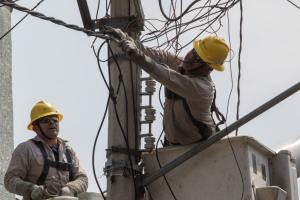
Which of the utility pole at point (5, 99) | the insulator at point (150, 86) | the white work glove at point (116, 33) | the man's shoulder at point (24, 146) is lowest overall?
the man's shoulder at point (24, 146)

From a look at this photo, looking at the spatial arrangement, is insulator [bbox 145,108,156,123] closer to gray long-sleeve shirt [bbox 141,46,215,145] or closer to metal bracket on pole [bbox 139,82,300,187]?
gray long-sleeve shirt [bbox 141,46,215,145]

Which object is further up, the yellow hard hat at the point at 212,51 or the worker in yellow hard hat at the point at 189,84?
the yellow hard hat at the point at 212,51

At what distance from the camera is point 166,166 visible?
924 centimetres

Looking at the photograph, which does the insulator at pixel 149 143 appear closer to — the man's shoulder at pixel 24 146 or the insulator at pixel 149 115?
the insulator at pixel 149 115

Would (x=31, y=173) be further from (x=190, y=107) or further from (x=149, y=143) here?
(x=190, y=107)

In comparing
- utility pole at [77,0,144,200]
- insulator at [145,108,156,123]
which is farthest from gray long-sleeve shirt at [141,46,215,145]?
utility pole at [77,0,144,200]

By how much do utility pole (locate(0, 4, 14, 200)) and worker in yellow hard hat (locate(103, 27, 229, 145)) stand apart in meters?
5.03

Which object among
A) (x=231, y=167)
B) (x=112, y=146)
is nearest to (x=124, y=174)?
(x=112, y=146)

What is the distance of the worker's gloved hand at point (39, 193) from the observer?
9.80 m

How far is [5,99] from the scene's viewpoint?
15.3 meters

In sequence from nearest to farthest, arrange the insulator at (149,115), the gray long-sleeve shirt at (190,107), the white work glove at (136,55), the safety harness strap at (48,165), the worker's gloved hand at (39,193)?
the white work glove at (136,55) < the gray long-sleeve shirt at (190,107) < the insulator at (149,115) < the worker's gloved hand at (39,193) < the safety harness strap at (48,165)

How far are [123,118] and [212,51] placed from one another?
3.21ft

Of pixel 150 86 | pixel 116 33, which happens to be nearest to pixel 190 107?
pixel 150 86

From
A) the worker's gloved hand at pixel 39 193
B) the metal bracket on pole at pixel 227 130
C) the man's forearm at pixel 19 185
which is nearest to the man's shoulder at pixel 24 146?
the man's forearm at pixel 19 185
